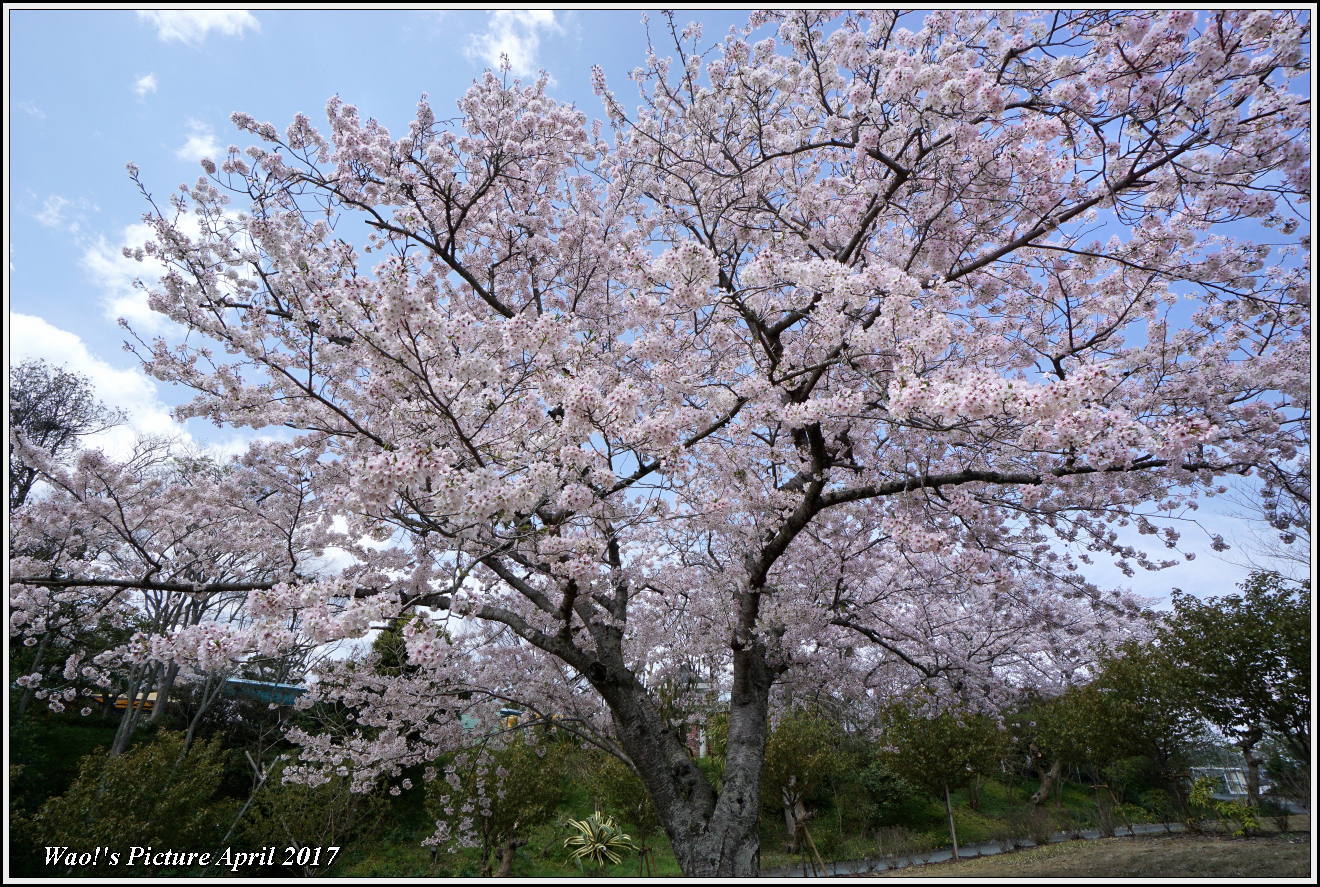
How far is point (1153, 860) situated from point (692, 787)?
848 cm

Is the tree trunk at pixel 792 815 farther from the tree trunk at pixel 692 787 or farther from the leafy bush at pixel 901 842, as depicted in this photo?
the tree trunk at pixel 692 787

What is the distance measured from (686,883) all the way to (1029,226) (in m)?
6.26

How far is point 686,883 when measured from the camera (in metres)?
4.37

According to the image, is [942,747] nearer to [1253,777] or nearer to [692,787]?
[1253,777]

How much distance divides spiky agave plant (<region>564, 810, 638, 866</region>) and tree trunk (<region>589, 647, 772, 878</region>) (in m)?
9.28

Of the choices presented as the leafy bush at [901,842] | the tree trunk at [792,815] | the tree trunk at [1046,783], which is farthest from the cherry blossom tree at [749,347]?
the tree trunk at [1046,783]

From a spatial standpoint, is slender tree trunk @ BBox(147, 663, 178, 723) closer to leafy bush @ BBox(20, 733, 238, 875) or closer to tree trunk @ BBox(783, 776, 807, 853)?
leafy bush @ BBox(20, 733, 238, 875)

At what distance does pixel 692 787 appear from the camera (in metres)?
5.58

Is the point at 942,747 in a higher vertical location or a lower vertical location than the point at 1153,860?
higher

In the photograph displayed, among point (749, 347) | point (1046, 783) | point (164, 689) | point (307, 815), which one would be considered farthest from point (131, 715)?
point (1046, 783)

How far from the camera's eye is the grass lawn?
25.8ft

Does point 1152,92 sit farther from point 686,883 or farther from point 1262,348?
point 686,883

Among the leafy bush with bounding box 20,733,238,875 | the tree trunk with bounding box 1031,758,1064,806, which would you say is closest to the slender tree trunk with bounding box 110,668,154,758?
the leafy bush with bounding box 20,733,238,875

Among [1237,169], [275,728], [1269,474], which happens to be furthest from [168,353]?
[275,728]
